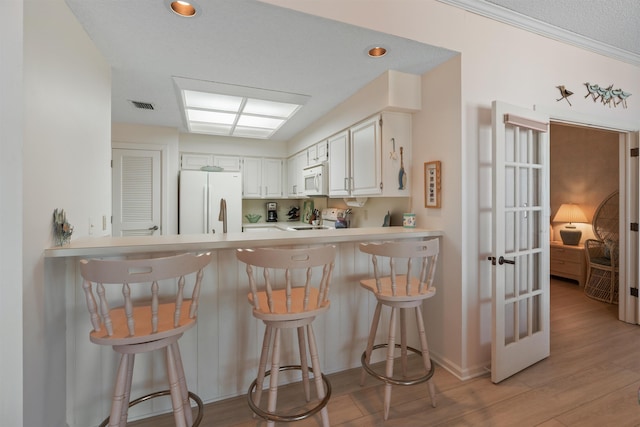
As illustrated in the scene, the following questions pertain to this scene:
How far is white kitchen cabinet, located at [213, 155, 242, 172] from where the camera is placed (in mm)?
4749

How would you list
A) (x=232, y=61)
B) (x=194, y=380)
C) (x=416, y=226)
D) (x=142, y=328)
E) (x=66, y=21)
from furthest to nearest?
1. (x=416, y=226)
2. (x=232, y=61)
3. (x=194, y=380)
4. (x=66, y=21)
5. (x=142, y=328)

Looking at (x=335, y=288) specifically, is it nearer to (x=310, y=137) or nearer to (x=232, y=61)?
(x=232, y=61)

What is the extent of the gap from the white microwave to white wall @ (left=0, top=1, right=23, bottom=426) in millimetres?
2844

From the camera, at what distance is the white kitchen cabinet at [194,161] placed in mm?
4508

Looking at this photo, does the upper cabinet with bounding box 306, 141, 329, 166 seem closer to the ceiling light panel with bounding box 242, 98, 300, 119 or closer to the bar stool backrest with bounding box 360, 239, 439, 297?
the ceiling light panel with bounding box 242, 98, 300, 119

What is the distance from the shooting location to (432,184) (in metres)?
2.30

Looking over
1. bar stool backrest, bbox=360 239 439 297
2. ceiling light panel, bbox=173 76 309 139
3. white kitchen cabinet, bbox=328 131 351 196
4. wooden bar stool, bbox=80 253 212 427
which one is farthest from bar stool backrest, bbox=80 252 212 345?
white kitchen cabinet, bbox=328 131 351 196

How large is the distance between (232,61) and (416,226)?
6.52ft

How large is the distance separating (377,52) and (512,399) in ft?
8.11

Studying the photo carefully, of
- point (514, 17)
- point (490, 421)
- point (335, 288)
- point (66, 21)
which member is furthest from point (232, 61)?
point (490, 421)

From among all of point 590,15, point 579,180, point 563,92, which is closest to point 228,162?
point 563,92

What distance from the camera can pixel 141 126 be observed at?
392 centimetres

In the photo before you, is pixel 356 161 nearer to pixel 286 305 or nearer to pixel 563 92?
pixel 563 92

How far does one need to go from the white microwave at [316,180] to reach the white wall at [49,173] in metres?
2.41
